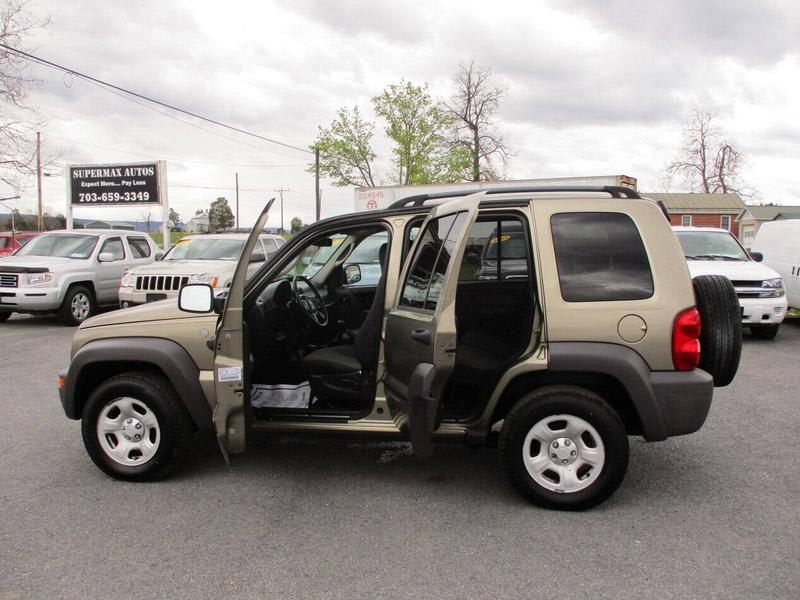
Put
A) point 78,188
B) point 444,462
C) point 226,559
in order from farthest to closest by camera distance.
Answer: point 78,188, point 444,462, point 226,559

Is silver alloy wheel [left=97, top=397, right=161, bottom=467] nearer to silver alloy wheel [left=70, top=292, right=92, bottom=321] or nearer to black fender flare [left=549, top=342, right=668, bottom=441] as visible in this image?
black fender flare [left=549, top=342, right=668, bottom=441]

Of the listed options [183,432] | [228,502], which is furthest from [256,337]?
[228,502]

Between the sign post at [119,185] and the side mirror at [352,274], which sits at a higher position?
the sign post at [119,185]

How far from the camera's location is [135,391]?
3895mm

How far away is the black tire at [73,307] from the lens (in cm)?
1142

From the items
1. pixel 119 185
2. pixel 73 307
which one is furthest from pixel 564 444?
pixel 119 185

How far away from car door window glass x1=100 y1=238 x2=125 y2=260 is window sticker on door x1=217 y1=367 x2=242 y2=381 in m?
10.3

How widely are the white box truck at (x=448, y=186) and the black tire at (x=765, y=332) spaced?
315 centimetres

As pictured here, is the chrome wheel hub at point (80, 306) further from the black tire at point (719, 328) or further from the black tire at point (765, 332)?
the black tire at point (765, 332)

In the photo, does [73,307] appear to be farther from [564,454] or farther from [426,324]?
[564,454]

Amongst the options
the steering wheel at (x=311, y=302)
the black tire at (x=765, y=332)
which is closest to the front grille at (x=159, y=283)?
the steering wheel at (x=311, y=302)

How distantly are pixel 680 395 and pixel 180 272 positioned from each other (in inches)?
351

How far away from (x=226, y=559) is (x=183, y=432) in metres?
1.08

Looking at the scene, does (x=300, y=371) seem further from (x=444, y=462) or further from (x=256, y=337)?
(x=444, y=462)
